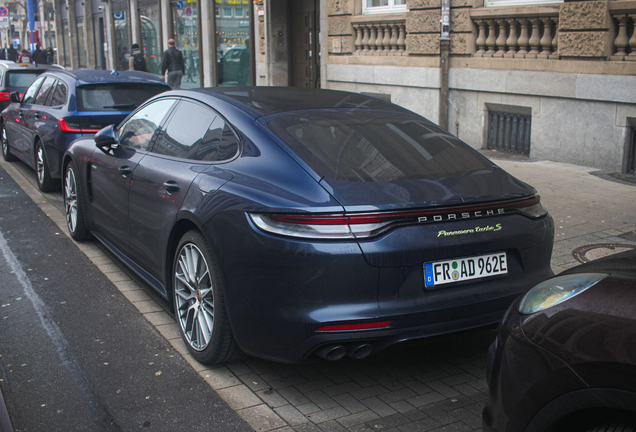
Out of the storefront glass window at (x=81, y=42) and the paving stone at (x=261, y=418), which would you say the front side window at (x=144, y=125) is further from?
the storefront glass window at (x=81, y=42)

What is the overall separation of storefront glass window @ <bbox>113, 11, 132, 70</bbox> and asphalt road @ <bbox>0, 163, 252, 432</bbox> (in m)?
26.0

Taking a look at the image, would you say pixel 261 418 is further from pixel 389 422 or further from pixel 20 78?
pixel 20 78

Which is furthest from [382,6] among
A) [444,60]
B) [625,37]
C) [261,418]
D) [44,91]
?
[261,418]

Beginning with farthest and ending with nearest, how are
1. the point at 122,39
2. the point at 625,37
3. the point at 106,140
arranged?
the point at 122,39, the point at 625,37, the point at 106,140

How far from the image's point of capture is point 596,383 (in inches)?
75.4

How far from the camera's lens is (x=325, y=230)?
10.2ft

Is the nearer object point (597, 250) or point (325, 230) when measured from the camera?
point (325, 230)

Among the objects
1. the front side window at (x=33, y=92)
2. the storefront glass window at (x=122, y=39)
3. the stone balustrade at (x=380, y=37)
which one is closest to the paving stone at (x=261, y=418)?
the front side window at (x=33, y=92)

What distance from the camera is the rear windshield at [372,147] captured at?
347 cm

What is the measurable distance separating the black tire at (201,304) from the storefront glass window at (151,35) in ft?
77.3

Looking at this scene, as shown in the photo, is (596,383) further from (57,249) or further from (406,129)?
(57,249)

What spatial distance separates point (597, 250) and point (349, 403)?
3377 mm

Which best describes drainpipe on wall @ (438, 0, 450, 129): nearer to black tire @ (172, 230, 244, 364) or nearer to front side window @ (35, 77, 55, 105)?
front side window @ (35, 77, 55, 105)

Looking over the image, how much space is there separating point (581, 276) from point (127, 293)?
3581 millimetres
